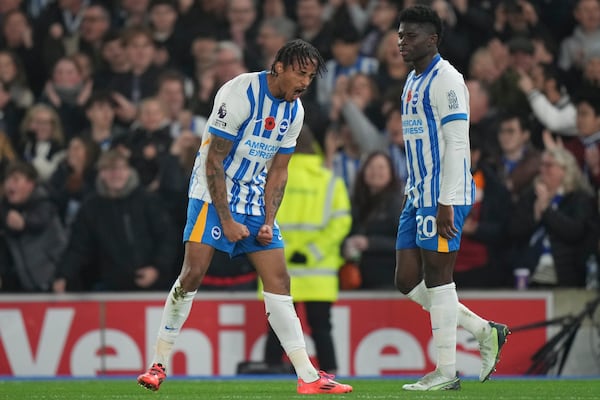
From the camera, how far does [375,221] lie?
11.8 m

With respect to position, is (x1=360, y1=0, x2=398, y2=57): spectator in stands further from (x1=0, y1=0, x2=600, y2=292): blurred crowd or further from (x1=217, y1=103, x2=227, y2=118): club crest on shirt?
(x1=217, y1=103, x2=227, y2=118): club crest on shirt

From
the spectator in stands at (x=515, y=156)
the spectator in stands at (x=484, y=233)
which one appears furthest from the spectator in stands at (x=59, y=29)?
the spectator in stands at (x=484, y=233)

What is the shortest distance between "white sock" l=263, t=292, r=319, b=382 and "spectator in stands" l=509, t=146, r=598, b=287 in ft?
13.3

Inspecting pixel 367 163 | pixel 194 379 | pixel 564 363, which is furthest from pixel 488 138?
pixel 194 379

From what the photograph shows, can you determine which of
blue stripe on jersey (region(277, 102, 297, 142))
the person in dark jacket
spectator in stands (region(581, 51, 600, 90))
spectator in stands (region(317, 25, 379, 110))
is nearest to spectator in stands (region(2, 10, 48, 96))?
the person in dark jacket

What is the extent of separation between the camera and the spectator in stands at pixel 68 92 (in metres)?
13.9

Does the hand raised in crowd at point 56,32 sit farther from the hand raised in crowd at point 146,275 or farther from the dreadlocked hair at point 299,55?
the dreadlocked hair at point 299,55

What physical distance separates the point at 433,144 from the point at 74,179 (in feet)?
18.2

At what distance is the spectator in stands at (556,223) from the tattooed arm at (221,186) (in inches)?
168

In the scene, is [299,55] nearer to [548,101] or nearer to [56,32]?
[548,101]

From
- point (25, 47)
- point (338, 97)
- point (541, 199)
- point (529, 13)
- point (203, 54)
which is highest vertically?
point (529, 13)

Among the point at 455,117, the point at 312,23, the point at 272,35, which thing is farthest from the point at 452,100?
the point at 312,23

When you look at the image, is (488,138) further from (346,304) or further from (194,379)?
(194,379)

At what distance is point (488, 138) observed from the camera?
40.8ft
